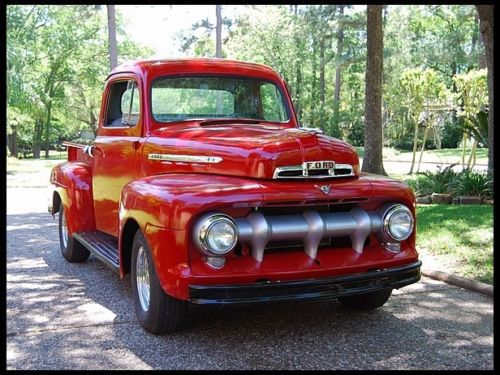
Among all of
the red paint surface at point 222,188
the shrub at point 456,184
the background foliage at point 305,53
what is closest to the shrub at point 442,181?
the shrub at point 456,184

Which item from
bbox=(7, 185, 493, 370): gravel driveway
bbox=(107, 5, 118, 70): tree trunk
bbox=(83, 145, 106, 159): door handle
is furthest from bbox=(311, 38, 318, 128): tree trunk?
bbox=(7, 185, 493, 370): gravel driveway

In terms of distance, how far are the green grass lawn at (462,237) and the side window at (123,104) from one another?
3562 millimetres

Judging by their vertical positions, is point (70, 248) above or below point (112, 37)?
below

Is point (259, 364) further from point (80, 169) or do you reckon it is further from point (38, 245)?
point (38, 245)

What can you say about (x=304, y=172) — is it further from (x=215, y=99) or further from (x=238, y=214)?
(x=215, y=99)

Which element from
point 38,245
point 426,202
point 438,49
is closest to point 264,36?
point 438,49

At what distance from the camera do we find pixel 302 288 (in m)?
3.73

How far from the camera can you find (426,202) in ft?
34.5

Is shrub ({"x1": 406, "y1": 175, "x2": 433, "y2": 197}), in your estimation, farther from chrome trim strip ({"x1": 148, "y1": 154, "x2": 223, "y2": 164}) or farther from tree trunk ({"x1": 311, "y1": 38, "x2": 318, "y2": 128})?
tree trunk ({"x1": 311, "y1": 38, "x2": 318, "y2": 128})

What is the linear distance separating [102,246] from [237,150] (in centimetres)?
200

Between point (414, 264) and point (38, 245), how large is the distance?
5.45 meters

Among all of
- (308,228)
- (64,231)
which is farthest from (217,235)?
(64,231)

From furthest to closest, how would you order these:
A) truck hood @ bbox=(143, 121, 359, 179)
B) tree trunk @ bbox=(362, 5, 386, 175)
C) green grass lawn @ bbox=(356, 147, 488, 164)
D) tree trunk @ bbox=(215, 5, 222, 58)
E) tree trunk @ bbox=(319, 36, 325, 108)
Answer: tree trunk @ bbox=(319, 36, 325, 108) < green grass lawn @ bbox=(356, 147, 488, 164) < tree trunk @ bbox=(215, 5, 222, 58) < tree trunk @ bbox=(362, 5, 386, 175) < truck hood @ bbox=(143, 121, 359, 179)

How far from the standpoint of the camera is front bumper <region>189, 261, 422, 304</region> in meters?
3.61
